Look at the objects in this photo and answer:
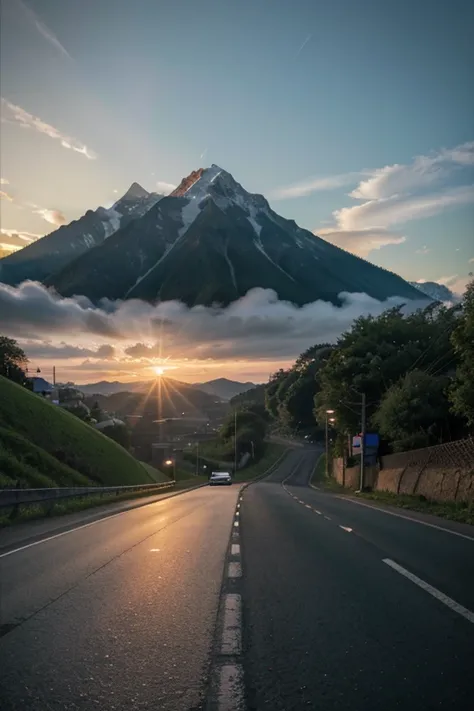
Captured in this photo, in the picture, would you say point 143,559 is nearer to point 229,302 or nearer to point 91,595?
point 91,595

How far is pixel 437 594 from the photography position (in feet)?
27.8

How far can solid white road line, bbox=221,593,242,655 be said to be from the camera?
20.3 feet

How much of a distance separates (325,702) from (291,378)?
14501 centimetres

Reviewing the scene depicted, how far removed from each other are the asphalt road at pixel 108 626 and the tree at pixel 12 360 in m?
103

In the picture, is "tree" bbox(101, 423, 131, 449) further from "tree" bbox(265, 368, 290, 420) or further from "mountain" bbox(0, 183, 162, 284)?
"tree" bbox(265, 368, 290, 420)

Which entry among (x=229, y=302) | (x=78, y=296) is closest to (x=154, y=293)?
(x=229, y=302)

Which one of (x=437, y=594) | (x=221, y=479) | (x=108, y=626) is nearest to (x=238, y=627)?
(x=108, y=626)

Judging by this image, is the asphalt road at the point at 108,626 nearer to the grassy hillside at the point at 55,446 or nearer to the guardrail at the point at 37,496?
the guardrail at the point at 37,496

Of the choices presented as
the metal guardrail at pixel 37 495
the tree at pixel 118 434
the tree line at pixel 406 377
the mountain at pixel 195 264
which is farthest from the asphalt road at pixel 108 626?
the mountain at pixel 195 264

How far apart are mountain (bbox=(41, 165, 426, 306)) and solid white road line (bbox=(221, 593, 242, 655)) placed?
98174 millimetres

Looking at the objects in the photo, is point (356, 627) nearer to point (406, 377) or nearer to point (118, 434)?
point (406, 377)

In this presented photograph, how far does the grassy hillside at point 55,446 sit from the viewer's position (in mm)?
39688

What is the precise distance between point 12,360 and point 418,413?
92.7 metres

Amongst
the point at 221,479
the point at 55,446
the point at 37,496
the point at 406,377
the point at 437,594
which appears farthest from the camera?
the point at 221,479
